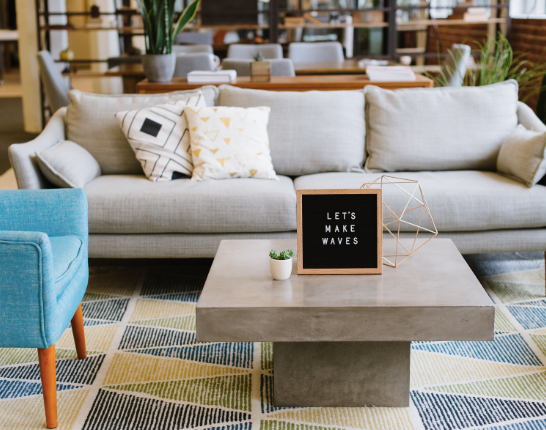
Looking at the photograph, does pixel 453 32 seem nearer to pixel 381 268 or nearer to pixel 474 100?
pixel 474 100

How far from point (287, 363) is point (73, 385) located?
689 mm

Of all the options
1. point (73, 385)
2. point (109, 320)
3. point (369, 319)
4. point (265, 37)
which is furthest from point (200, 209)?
point (265, 37)

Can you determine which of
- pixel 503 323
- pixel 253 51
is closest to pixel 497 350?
pixel 503 323

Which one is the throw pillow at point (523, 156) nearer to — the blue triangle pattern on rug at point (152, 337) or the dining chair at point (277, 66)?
the blue triangle pattern on rug at point (152, 337)

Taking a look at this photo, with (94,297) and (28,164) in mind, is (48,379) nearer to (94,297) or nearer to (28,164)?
(94,297)

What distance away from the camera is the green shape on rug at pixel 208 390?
1.74 meters

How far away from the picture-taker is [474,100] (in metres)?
2.86

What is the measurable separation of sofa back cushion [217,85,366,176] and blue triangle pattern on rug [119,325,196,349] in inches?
40.1

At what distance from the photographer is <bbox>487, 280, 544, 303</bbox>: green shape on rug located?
2.42 metres

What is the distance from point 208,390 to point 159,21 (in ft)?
8.56

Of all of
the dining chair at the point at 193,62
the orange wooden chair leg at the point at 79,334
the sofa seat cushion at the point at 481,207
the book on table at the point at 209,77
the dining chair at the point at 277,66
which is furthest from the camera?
the dining chair at the point at 193,62

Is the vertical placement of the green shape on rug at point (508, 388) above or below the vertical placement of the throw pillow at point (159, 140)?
below

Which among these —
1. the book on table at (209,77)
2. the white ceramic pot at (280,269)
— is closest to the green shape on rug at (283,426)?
the white ceramic pot at (280,269)

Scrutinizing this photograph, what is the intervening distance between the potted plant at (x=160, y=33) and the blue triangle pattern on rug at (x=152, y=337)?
2094 millimetres
